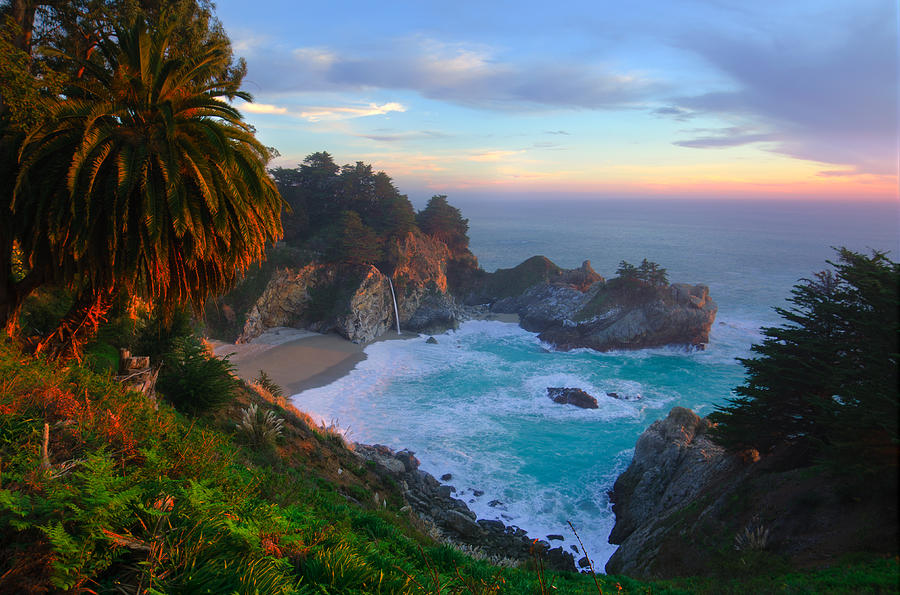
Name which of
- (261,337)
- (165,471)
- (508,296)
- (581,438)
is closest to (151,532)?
(165,471)

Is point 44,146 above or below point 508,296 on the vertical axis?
above

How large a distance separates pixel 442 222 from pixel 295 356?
2675 cm

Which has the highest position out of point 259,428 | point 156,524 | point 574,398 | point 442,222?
point 442,222

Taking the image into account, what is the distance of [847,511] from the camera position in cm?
849

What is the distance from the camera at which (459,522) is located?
13922mm

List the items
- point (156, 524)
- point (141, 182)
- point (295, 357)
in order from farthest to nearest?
1. point (295, 357)
2. point (141, 182)
3. point (156, 524)

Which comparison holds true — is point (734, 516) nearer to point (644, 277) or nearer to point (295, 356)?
point (295, 356)

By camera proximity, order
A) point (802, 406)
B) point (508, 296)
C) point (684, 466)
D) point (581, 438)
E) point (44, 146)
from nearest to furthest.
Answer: point (44, 146) → point (802, 406) → point (684, 466) → point (581, 438) → point (508, 296)

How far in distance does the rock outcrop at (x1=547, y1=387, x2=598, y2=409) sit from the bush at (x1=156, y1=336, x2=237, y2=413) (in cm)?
2210

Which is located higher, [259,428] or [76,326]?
[76,326]

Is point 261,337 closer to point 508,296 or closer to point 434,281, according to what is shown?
point 434,281

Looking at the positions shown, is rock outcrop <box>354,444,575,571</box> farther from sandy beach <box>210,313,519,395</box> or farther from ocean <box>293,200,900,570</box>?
sandy beach <box>210,313,519,395</box>

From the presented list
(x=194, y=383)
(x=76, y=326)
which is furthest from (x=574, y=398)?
(x=76, y=326)

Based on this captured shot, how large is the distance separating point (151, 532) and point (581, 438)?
23857mm
